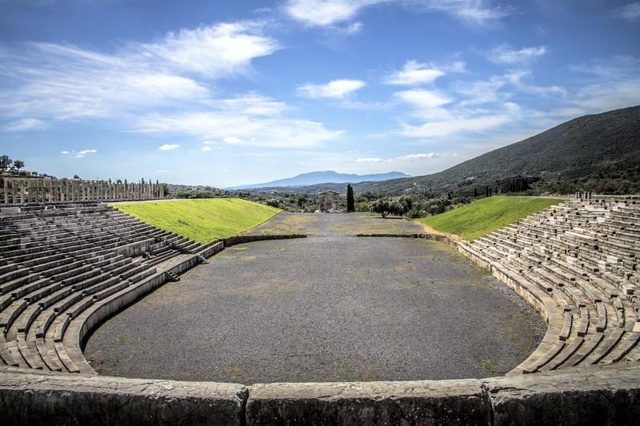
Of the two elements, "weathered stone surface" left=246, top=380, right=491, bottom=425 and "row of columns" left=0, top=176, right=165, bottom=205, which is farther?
"row of columns" left=0, top=176, right=165, bottom=205

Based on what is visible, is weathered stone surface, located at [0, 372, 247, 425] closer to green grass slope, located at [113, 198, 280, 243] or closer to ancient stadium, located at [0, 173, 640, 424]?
ancient stadium, located at [0, 173, 640, 424]

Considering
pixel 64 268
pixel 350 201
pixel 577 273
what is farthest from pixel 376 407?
pixel 350 201

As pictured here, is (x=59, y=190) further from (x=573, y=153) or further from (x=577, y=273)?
(x=573, y=153)

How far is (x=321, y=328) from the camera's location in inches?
475

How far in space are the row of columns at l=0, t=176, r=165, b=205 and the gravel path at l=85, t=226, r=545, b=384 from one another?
34.9 ft

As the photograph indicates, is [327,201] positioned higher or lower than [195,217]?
higher

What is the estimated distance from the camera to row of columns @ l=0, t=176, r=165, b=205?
21.8 metres

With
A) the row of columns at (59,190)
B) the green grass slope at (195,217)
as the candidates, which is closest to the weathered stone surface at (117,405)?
the row of columns at (59,190)

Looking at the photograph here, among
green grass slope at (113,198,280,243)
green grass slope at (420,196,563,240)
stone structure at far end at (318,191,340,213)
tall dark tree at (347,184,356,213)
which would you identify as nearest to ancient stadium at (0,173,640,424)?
green grass slope at (113,198,280,243)

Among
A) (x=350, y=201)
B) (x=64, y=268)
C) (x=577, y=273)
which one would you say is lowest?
(x=577, y=273)

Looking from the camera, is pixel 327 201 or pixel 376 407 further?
pixel 327 201

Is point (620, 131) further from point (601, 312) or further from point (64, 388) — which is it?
point (64, 388)

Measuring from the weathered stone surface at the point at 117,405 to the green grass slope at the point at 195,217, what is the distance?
24.3m

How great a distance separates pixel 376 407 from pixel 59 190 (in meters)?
29.5
